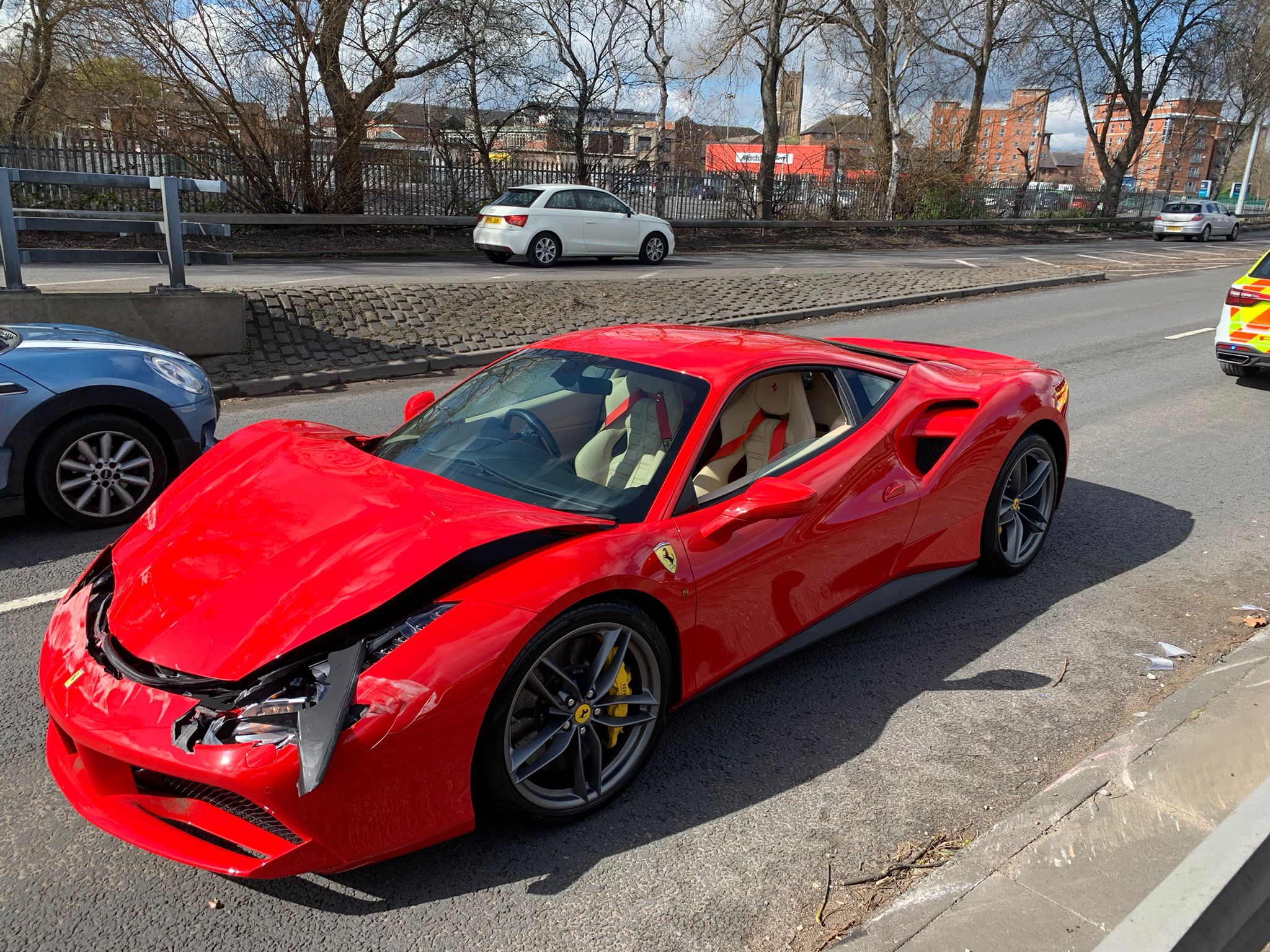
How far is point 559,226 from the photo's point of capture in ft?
59.9

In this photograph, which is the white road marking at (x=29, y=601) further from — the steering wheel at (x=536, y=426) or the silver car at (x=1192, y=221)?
the silver car at (x=1192, y=221)

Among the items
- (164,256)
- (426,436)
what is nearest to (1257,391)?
(426,436)

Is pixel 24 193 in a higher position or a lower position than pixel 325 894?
higher

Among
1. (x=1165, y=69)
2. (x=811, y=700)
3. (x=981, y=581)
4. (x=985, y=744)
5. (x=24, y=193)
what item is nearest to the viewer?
(x=985, y=744)

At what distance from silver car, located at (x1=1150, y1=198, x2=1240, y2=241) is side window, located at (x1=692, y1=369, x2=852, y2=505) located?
39.5 m

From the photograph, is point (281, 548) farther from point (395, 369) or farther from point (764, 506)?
point (395, 369)

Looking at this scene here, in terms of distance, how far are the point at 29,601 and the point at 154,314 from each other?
546 centimetres

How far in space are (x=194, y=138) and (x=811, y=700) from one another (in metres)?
20.0

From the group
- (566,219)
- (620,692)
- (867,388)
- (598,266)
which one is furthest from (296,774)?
(598,266)

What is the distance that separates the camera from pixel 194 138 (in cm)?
1947

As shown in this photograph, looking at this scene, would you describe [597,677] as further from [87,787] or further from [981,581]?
[981,581]

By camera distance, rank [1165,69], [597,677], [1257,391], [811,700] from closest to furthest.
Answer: [597,677]
[811,700]
[1257,391]
[1165,69]

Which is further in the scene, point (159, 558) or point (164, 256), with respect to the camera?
point (164, 256)

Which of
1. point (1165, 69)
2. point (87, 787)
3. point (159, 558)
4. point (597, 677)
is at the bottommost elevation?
point (87, 787)
